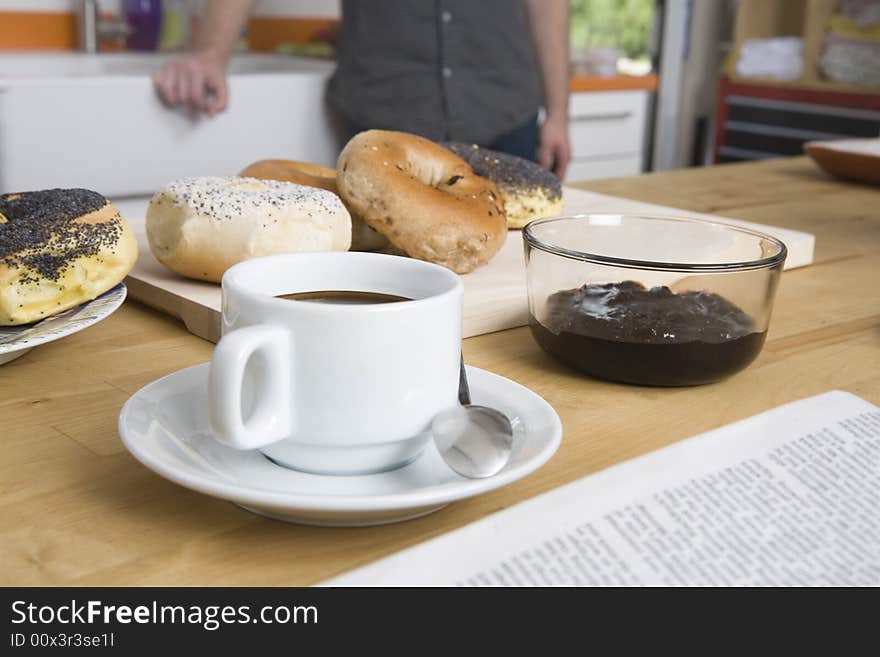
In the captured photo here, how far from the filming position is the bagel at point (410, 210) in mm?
871

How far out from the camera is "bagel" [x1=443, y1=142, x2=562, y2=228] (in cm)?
108

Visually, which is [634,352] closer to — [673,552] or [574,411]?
[574,411]

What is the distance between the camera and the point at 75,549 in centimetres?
45

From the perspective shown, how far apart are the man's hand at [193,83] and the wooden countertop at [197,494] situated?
3.98ft

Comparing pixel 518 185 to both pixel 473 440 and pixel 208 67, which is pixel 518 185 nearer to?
pixel 473 440

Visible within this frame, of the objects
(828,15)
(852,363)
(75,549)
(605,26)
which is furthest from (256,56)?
(75,549)

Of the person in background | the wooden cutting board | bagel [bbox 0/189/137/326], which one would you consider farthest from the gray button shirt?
bagel [bbox 0/189/137/326]

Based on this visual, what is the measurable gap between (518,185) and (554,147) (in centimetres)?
126

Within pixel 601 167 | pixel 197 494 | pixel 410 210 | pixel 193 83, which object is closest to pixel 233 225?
pixel 410 210

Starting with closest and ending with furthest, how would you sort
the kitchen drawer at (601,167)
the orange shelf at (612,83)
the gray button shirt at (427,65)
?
the gray button shirt at (427,65) < the orange shelf at (612,83) < the kitchen drawer at (601,167)

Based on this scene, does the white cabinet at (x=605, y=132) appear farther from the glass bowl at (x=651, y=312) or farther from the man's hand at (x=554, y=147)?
the glass bowl at (x=651, y=312)

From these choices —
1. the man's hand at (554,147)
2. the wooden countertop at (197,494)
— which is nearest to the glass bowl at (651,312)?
the wooden countertop at (197,494)

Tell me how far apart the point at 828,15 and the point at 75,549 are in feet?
11.2

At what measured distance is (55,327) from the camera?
65 centimetres
